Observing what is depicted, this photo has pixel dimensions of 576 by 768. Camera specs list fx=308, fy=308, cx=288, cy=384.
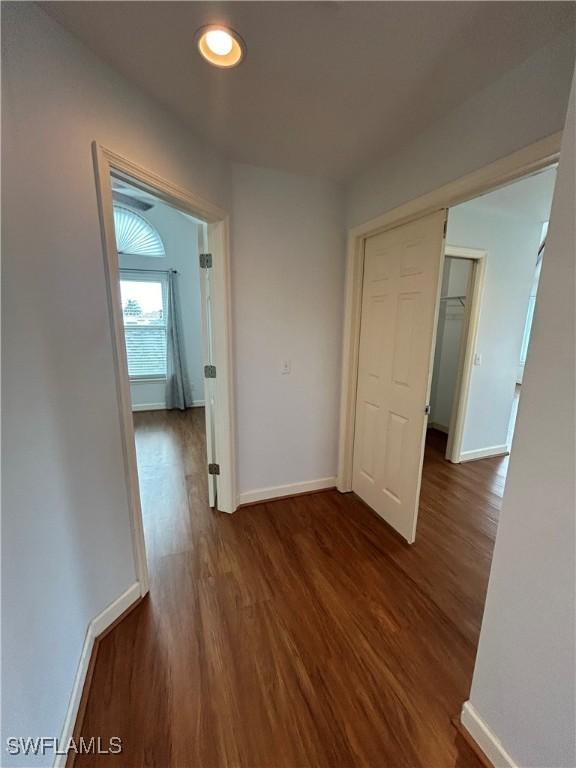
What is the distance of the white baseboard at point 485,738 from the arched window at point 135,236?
18.3 feet

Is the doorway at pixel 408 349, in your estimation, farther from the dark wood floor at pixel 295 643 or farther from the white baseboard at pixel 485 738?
the white baseboard at pixel 485 738

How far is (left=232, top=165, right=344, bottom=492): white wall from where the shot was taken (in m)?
2.16

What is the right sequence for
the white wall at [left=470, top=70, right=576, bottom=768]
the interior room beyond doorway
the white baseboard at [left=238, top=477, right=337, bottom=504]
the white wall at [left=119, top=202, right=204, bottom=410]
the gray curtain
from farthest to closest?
the gray curtain < the white wall at [left=119, top=202, right=204, bottom=410] < the interior room beyond doorway < the white baseboard at [left=238, top=477, right=337, bottom=504] < the white wall at [left=470, top=70, right=576, bottom=768]

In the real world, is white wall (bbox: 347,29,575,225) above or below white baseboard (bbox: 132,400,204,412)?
above

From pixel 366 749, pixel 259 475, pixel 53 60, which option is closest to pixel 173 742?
pixel 366 749

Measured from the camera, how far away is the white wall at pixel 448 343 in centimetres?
404

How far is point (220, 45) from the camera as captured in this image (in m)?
1.13

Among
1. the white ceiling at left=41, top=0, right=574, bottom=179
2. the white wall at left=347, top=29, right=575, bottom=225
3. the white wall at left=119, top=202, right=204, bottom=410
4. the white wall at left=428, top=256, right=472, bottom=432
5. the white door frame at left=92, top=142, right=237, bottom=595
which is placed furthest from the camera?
the white wall at left=119, top=202, right=204, bottom=410

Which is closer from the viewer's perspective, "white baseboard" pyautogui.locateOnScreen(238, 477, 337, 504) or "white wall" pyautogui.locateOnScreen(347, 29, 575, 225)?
"white wall" pyautogui.locateOnScreen(347, 29, 575, 225)

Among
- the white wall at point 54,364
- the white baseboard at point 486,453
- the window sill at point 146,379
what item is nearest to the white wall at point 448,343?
the white baseboard at point 486,453

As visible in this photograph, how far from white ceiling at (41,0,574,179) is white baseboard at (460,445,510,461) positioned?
3.00 m

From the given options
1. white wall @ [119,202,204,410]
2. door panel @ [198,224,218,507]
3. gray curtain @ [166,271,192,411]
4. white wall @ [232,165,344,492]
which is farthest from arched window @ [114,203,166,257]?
white wall @ [232,165,344,492]

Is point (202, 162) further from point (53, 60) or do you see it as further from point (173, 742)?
point (173, 742)

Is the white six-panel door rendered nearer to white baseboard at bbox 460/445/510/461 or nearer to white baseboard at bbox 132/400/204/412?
white baseboard at bbox 460/445/510/461
